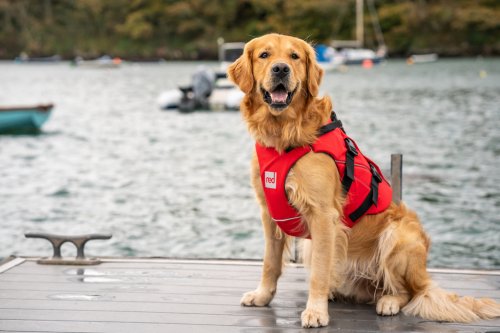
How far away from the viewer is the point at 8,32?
122062mm

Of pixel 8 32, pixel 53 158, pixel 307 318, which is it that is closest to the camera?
pixel 307 318

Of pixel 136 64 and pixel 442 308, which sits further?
pixel 136 64

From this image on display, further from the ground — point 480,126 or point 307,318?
point 307,318

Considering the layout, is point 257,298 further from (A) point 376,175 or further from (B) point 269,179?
(A) point 376,175

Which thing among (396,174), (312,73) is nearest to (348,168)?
(312,73)

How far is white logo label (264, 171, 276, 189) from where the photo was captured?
4.23 m

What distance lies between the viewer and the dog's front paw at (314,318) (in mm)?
4227

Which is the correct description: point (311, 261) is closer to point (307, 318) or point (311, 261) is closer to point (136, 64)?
point (307, 318)

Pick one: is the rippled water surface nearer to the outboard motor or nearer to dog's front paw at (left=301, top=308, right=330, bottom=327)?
the outboard motor

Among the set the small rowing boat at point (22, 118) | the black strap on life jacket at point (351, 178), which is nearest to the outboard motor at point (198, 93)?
the small rowing boat at point (22, 118)

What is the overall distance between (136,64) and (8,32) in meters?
26.3

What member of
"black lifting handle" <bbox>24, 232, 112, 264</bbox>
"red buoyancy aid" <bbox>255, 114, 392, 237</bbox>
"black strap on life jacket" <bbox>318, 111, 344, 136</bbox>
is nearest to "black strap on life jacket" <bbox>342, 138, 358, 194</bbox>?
"red buoyancy aid" <bbox>255, 114, 392, 237</bbox>

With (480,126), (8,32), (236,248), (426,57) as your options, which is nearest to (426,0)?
(426,57)

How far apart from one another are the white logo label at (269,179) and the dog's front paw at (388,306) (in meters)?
0.98
